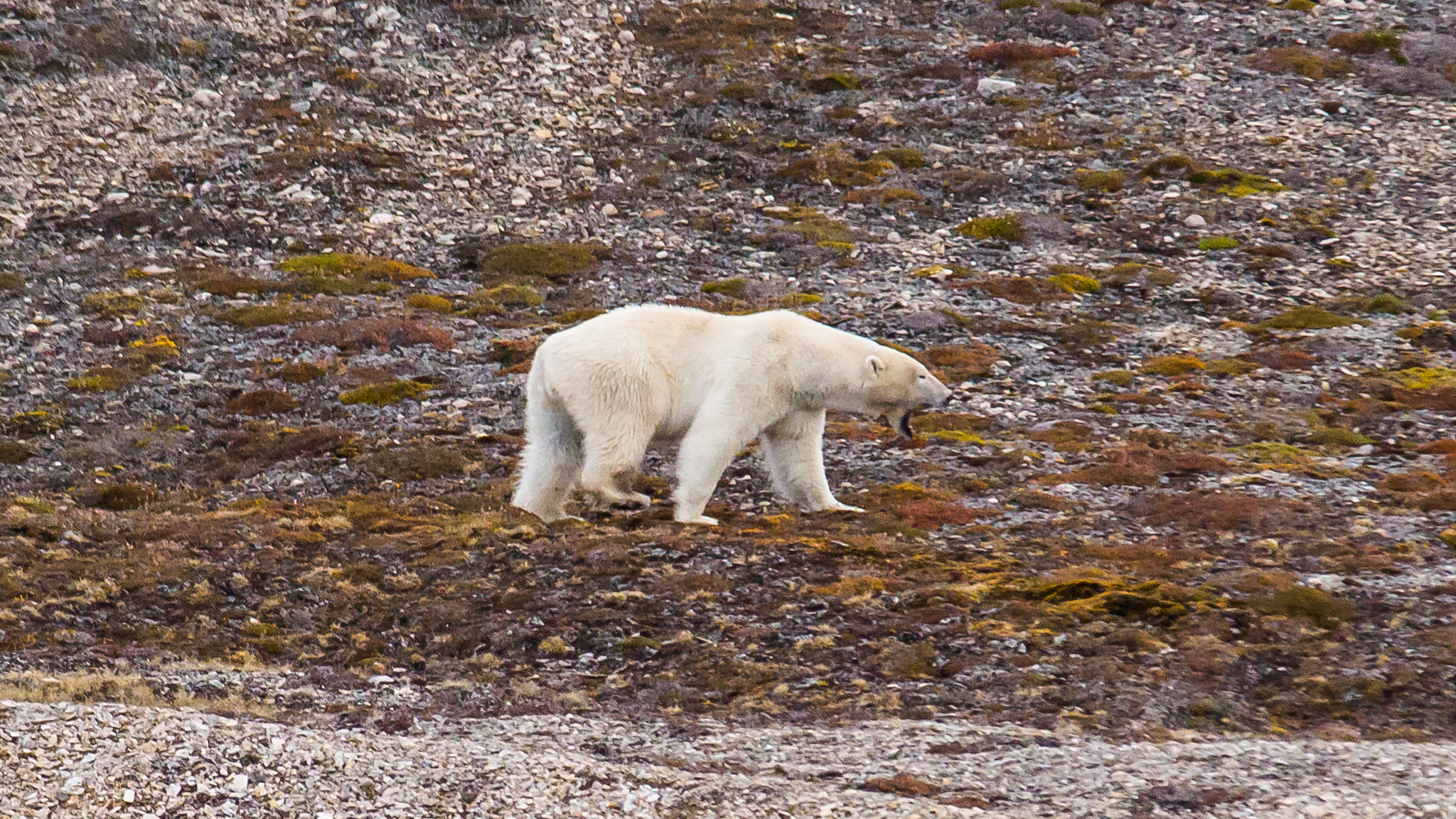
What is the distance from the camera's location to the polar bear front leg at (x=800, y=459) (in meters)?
14.4

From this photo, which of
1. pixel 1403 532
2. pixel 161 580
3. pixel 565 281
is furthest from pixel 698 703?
pixel 565 281

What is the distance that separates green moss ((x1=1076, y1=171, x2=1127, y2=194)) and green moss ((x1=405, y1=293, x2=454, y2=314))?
14.4m

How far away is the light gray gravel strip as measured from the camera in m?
8.13

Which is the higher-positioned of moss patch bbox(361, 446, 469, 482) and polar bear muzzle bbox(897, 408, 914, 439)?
polar bear muzzle bbox(897, 408, 914, 439)

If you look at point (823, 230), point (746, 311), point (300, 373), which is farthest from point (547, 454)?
point (823, 230)

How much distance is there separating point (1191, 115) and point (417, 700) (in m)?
29.6

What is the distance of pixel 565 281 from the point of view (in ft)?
90.2

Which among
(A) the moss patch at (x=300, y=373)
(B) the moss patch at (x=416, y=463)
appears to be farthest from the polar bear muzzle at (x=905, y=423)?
(A) the moss patch at (x=300, y=373)

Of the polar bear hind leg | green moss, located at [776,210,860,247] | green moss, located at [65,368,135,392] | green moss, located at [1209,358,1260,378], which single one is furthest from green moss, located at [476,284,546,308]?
the polar bear hind leg

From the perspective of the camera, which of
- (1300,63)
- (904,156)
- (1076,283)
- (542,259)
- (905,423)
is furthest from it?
(1300,63)

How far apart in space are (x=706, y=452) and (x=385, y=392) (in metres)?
8.94

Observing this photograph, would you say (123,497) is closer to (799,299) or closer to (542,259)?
(542,259)

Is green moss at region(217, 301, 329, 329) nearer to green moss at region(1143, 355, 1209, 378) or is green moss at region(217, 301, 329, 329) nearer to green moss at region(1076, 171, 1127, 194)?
green moss at region(1143, 355, 1209, 378)

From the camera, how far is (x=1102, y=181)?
3209cm
